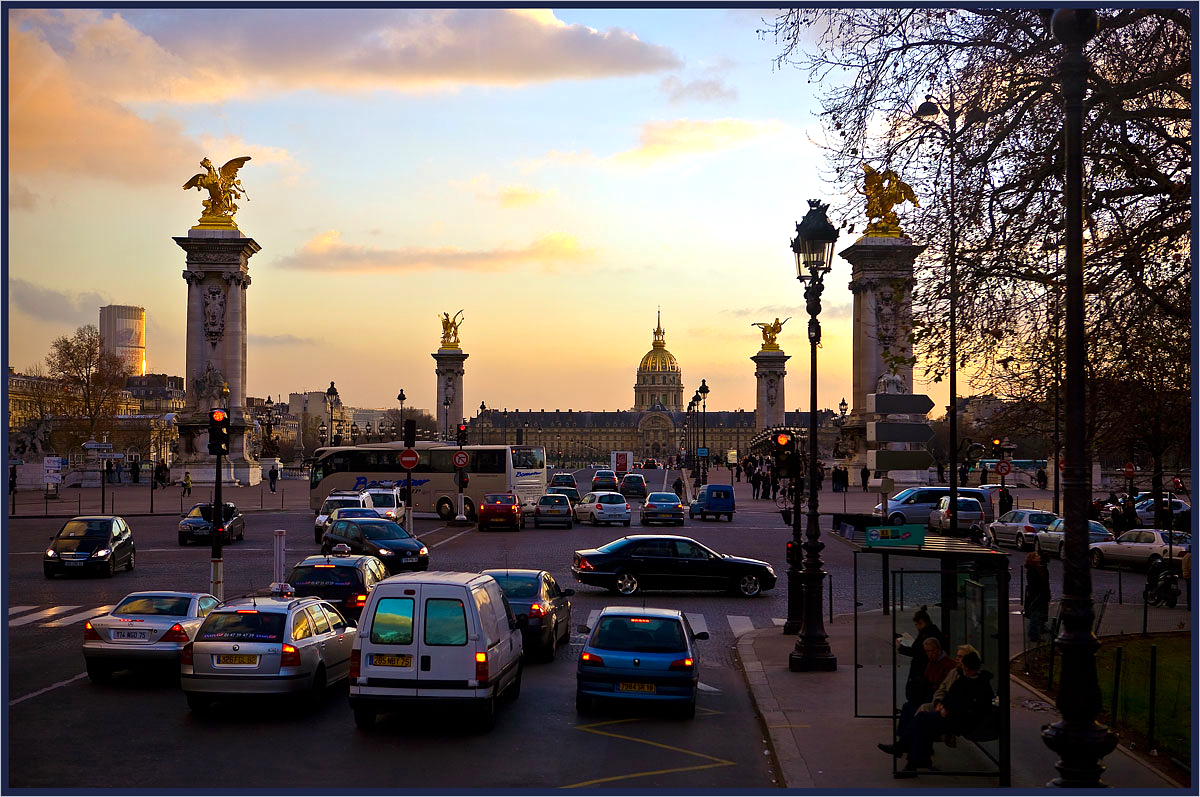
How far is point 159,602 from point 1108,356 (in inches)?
541

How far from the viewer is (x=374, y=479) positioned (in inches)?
2237

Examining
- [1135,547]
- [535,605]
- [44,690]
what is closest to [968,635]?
[535,605]

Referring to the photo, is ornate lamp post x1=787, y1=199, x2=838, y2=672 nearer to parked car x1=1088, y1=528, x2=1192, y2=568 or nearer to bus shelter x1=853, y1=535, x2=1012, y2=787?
bus shelter x1=853, y1=535, x2=1012, y2=787

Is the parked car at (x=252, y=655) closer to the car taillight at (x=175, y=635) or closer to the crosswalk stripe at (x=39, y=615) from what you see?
the car taillight at (x=175, y=635)

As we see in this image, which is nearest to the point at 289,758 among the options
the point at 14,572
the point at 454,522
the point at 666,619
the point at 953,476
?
the point at 666,619

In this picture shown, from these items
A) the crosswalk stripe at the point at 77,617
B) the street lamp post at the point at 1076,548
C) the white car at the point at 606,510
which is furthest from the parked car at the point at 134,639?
the white car at the point at 606,510

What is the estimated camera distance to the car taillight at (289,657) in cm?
1497

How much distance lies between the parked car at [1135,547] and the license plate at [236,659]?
25161 mm

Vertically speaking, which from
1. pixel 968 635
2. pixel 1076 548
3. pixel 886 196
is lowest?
pixel 968 635

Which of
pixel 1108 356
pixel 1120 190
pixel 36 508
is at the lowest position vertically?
pixel 36 508

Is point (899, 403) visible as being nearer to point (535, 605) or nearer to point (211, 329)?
point (535, 605)

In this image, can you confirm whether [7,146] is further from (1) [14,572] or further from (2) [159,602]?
(1) [14,572]

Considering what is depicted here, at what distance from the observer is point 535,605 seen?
19.7 meters

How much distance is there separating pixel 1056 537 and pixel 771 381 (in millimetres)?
112712
